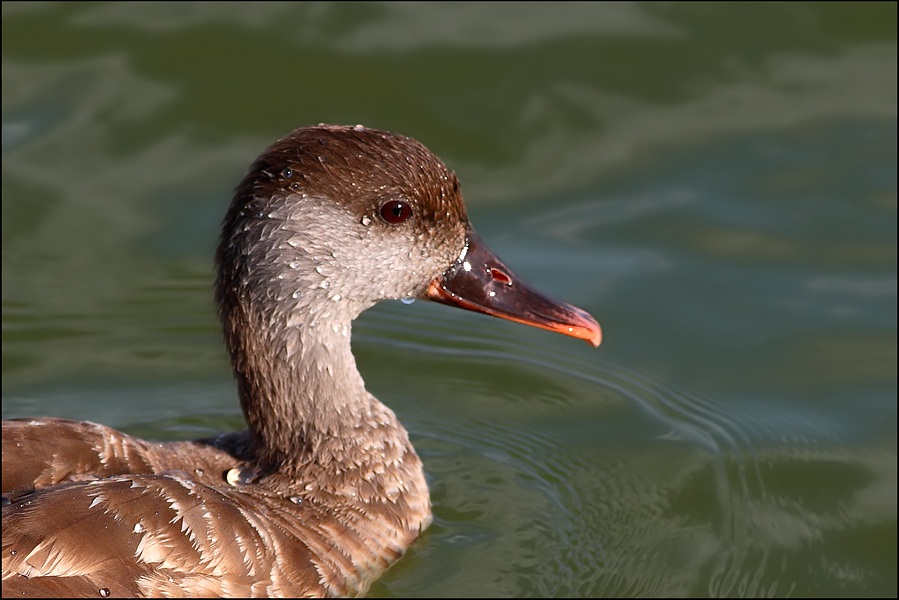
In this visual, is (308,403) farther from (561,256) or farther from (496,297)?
(561,256)

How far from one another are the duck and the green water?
15.7 inches

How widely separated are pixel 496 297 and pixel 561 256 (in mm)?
2353

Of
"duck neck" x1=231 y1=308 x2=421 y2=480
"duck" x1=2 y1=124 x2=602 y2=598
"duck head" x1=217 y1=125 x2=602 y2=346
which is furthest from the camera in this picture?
"duck neck" x1=231 y1=308 x2=421 y2=480

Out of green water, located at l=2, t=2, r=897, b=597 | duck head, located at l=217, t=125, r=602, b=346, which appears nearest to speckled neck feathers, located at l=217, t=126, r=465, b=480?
duck head, located at l=217, t=125, r=602, b=346

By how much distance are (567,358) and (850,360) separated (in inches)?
58.2

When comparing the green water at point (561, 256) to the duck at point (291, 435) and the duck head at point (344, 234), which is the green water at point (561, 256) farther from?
the duck head at point (344, 234)

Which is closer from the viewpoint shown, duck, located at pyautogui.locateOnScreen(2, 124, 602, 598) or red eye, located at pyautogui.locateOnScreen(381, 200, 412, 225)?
duck, located at pyautogui.locateOnScreen(2, 124, 602, 598)

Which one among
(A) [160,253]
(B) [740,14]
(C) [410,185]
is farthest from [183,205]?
(B) [740,14]

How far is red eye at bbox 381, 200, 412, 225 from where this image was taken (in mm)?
5586

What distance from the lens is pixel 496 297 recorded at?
5.90 m

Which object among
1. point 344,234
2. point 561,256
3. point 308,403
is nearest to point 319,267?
point 344,234

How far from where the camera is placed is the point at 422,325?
7.73 m

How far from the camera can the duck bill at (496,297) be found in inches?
230

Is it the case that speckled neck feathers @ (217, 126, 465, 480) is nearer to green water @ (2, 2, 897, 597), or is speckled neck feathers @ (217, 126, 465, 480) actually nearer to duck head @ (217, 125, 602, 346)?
duck head @ (217, 125, 602, 346)
